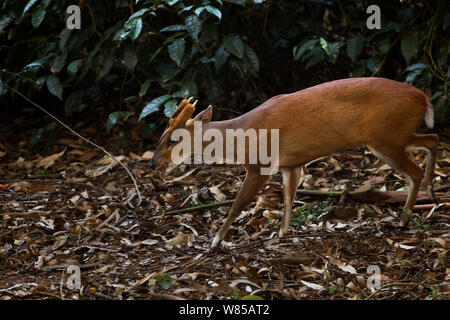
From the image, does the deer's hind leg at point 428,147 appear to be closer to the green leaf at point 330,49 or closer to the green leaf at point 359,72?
the green leaf at point 330,49

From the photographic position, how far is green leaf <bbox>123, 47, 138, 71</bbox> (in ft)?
Answer: 20.1

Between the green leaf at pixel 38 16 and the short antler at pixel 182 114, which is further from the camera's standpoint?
the green leaf at pixel 38 16

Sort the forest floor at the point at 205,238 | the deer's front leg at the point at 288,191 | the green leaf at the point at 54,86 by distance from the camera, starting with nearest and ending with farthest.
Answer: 1. the forest floor at the point at 205,238
2. the deer's front leg at the point at 288,191
3. the green leaf at the point at 54,86

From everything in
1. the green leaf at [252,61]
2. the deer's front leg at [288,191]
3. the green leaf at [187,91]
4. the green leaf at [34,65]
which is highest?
the green leaf at [34,65]

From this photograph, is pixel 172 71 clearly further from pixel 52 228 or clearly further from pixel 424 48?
pixel 424 48

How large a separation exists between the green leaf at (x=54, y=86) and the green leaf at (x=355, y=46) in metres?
3.09

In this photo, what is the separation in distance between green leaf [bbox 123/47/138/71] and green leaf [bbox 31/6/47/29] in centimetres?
91

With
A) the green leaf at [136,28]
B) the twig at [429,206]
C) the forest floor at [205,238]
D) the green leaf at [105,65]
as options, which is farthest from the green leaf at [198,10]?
the twig at [429,206]

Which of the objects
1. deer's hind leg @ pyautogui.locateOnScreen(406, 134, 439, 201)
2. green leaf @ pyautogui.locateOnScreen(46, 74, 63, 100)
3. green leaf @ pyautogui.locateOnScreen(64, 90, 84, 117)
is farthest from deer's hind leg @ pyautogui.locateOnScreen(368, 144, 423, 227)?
green leaf @ pyautogui.locateOnScreen(64, 90, 84, 117)

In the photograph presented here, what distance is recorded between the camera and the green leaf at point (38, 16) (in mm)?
5957

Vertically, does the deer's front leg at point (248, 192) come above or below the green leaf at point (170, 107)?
below

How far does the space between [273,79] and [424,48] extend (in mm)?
1894

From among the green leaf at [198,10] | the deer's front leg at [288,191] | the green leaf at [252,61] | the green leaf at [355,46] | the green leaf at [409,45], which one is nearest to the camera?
the deer's front leg at [288,191]

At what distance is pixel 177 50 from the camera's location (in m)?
5.72
